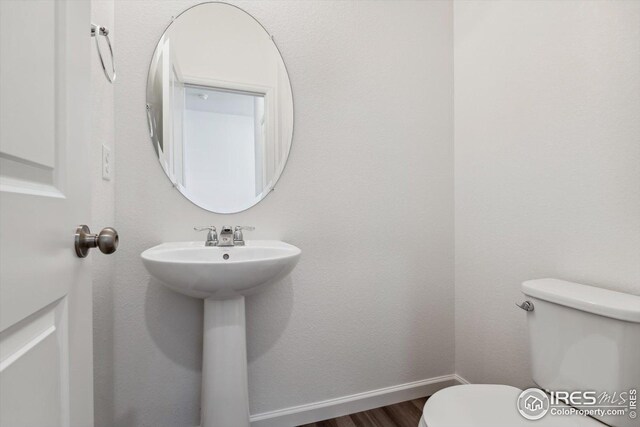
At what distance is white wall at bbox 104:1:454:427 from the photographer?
1.26 m

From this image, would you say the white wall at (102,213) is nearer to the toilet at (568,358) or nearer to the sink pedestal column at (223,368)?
the sink pedestal column at (223,368)

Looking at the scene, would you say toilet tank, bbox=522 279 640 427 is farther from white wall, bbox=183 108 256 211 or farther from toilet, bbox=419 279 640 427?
white wall, bbox=183 108 256 211

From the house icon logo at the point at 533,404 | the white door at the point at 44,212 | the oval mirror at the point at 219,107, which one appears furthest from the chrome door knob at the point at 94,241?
the house icon logo at the point at 533,404

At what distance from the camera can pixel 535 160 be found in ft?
4.19

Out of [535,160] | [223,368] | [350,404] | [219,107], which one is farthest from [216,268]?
[535,160]

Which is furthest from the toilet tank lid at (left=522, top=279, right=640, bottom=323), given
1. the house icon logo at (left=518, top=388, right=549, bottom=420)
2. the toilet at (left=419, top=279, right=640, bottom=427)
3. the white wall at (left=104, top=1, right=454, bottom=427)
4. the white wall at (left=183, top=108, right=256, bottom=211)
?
the white wall at (left=183, top=108, right=256, bottom=211)

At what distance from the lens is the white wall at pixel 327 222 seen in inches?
49.5

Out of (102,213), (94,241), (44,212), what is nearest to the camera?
(44,212)

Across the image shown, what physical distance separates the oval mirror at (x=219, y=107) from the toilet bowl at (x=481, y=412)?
1042mm

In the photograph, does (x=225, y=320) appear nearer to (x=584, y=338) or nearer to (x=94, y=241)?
(x=94, y=241)

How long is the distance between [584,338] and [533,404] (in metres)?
0.25

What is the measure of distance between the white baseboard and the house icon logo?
76 cm

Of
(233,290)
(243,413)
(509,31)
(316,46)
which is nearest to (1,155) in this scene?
(233,290)

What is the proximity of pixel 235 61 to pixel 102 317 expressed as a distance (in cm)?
119
